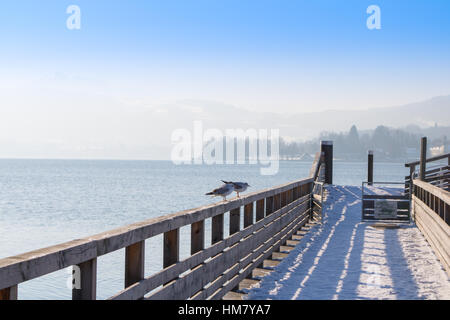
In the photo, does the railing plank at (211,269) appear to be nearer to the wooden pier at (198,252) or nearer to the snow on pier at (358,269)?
the wooden pier at (198,252)

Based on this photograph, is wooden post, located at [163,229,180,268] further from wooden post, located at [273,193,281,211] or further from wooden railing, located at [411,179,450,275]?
wooden post, located at [273,193,281,211]

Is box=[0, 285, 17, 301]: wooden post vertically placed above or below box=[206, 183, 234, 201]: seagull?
below

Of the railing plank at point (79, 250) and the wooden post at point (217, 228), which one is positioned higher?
the railing plank at point (79, 250)

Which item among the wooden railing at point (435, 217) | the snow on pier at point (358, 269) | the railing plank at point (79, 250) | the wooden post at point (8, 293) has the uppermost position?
the railing plank at point (79, 250)

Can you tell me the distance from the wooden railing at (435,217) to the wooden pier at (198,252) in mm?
19

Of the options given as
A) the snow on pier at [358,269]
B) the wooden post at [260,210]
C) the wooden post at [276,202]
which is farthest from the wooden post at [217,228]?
the wooden post at [276,202]

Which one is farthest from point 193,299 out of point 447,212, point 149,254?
point 149,254

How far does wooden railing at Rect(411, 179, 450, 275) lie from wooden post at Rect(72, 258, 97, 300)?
598 centimetres

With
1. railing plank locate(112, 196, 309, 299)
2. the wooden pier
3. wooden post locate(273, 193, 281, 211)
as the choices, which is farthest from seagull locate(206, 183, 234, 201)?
wooden post locate(273, 193, 281, 211)

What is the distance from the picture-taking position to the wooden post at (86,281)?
3676 mm

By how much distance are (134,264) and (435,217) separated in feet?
25.1

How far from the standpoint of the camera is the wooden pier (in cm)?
334
